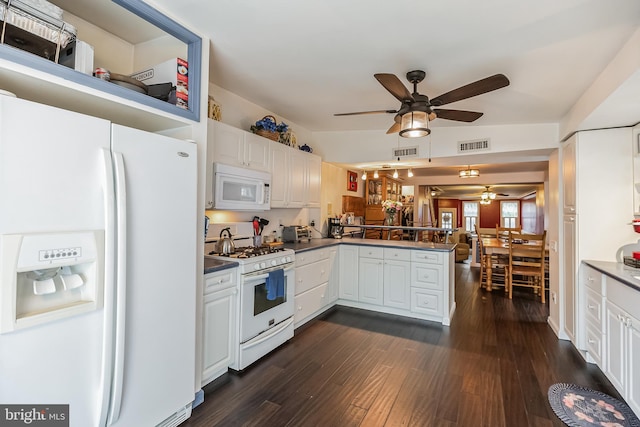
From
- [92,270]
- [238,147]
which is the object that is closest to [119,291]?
[92,270]

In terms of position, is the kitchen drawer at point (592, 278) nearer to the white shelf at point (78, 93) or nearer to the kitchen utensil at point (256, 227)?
A: the kitchen utensil at point (256, 227)

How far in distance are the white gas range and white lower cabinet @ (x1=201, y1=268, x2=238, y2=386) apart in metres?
0.07

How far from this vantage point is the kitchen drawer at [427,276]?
3600 mm

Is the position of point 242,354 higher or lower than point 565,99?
lower

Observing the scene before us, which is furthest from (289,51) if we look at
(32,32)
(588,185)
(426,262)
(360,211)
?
(360,211)

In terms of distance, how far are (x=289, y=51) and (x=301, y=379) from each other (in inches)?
101

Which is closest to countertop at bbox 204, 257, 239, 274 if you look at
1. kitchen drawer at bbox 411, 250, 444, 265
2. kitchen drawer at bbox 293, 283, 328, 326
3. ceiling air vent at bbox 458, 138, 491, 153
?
kitchen drawer at bbox 293, 283, 328, 326

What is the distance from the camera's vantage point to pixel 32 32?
149 centimetres

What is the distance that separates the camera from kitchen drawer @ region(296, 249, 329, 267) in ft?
11.0

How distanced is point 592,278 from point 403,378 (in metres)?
1.92

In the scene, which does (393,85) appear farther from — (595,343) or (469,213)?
(469,213)

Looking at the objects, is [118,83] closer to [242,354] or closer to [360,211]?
[242,354]

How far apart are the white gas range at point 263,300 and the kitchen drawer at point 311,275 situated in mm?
203

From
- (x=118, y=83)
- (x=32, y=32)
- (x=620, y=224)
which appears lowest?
(x=620, y=224)
